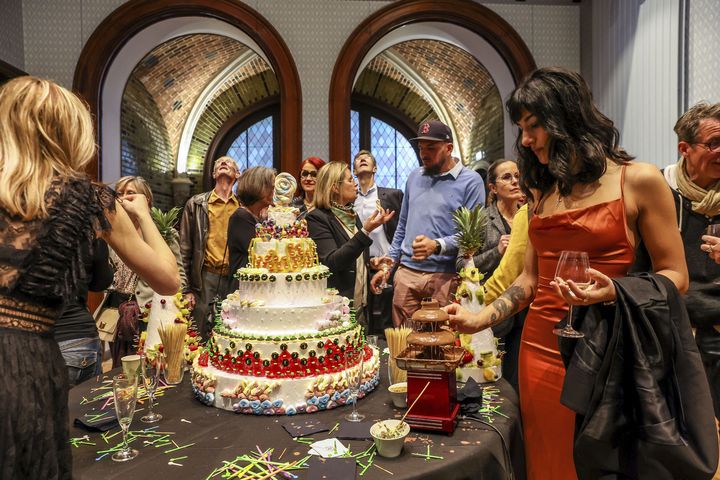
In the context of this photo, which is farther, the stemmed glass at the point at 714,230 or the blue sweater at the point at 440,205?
the blue sweater at the point at 440,205

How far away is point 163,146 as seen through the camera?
818 cm

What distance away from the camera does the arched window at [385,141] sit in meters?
9.07

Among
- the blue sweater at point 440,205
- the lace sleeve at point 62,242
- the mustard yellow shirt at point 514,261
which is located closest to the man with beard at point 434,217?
the blue sweater at point 440,205

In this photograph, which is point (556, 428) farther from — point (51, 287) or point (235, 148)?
point (235, 148)

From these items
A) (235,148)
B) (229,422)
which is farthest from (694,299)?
(235,148)

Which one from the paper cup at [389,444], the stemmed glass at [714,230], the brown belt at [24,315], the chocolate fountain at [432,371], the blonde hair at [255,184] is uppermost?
the blonde hair at [255,184]

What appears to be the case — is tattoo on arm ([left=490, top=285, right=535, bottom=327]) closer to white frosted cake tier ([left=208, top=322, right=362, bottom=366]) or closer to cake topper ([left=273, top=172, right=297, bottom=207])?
white frosted cake tier ([left=208, top=322, right=362, bottom=366])

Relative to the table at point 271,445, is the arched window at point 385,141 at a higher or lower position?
higher

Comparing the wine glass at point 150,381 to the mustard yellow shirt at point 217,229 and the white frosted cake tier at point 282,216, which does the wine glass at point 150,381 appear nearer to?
the white frosted cake tier at point 282,216

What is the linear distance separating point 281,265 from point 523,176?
3.37 ft

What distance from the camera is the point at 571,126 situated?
158cm

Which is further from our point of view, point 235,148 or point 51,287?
point 235,148

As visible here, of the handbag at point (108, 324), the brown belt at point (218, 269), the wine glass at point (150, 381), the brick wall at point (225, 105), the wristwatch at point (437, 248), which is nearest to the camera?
the wine glass at point (150, 381)

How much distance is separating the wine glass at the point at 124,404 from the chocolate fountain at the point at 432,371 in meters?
0.83
